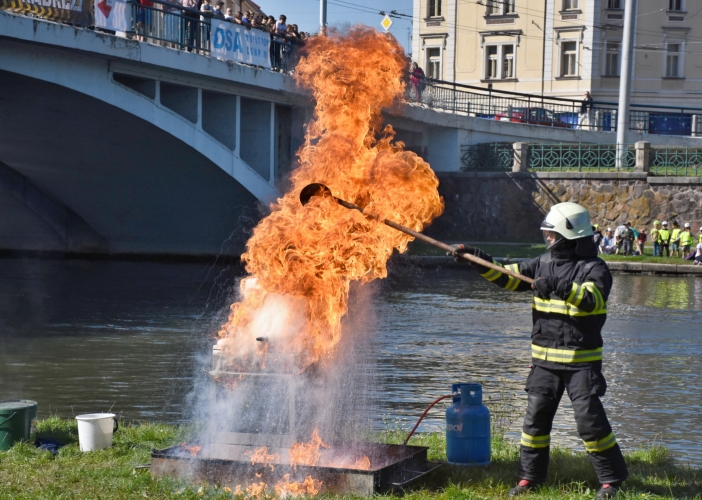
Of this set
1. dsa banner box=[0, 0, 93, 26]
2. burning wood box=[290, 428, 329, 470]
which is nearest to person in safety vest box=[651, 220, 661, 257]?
dsa banner box=[0, 0, 93, 26]

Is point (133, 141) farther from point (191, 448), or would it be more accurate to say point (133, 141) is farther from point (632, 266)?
point (191, 448)

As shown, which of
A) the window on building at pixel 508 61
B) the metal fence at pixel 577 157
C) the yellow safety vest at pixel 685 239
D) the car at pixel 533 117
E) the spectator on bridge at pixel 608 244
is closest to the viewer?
the yellow safety vest at pixel 685 239

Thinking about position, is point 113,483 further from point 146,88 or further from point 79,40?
point 146,88

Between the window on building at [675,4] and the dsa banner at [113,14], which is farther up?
the window on building at [675,4]

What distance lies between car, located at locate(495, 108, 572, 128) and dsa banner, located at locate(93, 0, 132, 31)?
23024mm

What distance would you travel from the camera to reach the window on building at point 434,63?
5969 cm

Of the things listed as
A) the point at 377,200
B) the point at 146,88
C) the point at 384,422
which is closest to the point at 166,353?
the point at 384,422

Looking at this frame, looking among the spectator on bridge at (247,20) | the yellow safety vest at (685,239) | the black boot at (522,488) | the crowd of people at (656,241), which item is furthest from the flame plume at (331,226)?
the yellow safety vest at (685,239)

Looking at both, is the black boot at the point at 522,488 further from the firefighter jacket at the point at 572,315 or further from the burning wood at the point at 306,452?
the burning wood at the point at 306,452

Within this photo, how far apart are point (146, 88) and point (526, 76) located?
1421 inches

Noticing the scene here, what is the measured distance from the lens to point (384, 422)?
31.3ft

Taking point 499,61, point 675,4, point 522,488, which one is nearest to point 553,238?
point 522,488

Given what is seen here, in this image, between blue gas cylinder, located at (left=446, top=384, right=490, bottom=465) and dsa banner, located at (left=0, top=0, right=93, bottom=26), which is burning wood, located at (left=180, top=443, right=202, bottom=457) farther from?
dsa banner, located at (left=0, top=0, right=93, bottom=26)

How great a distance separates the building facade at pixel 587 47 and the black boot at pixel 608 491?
167 ft
